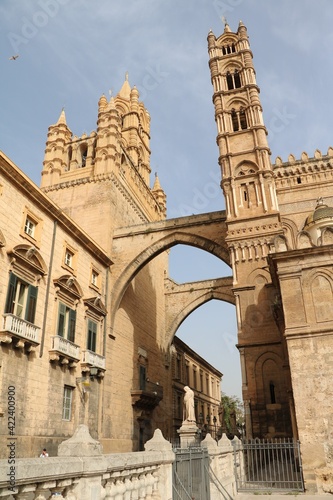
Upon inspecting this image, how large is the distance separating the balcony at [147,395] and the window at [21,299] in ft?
35.7

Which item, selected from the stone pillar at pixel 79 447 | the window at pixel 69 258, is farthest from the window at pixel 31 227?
the stone pillar at pixel 79 447

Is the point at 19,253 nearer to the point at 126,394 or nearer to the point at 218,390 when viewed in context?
the point at 126,394

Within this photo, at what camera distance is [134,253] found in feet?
79.7

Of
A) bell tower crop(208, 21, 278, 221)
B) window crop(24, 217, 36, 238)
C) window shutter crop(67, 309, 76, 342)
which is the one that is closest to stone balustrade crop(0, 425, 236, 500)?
window crop(24, 217, 36, 238)

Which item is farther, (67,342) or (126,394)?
(126,394)

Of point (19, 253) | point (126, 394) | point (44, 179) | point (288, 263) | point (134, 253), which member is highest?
point (44, 179)

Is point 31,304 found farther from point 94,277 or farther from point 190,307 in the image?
point 190,307

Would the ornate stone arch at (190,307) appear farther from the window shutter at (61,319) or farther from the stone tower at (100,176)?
the window shutter at (61,319)

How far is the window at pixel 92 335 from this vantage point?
2000 centimetres

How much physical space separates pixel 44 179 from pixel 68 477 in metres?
26.4

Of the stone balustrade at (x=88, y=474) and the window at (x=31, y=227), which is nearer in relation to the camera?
the stone balustrade at (x=88, y=474)

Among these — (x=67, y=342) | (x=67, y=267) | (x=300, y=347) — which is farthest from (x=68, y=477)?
(x=67, y=267)

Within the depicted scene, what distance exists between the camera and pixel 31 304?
614 inches

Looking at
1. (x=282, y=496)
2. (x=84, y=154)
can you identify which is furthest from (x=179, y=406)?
(x=282, y=496)
